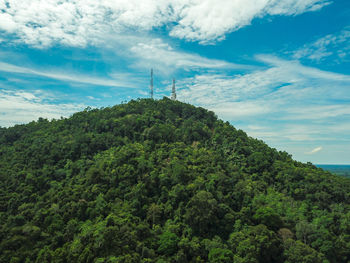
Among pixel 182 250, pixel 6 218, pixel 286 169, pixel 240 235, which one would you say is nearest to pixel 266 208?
pixel 240 235

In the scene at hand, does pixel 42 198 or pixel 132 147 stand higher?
pixel 132 147

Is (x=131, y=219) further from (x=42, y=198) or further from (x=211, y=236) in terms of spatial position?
(x=42, y=198)

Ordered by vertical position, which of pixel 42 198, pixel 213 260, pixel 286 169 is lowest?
pixel 213 260

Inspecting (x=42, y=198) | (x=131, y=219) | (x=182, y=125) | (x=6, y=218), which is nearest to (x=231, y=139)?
(x=182, y=125)

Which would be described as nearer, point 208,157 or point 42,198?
point 42,198

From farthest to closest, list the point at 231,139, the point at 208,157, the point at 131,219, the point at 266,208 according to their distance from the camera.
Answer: the point at 231,139 → the point at 208,157 → the point at 266,208 → the point at 131,219

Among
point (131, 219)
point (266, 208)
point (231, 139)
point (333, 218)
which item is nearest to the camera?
point (131, 219)

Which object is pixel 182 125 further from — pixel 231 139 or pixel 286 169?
pixel 286 169
